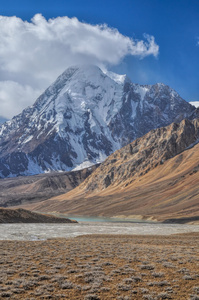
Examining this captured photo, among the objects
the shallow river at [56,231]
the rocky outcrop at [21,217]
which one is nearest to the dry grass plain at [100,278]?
the shallow river at [56,231]

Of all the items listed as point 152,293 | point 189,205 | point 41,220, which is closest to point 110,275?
point 152,293

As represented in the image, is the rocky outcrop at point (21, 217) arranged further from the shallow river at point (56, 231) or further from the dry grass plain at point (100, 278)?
the dry grass plain at point (100, 278)

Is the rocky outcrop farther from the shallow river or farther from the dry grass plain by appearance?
the dry grass plain

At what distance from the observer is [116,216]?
168 meters

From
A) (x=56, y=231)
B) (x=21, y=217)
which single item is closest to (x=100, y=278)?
(x=56, y=231)

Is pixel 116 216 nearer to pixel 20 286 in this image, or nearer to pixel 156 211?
pixel 156 211

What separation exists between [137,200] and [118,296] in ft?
577

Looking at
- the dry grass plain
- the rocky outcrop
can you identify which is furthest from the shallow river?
the dry grass plain

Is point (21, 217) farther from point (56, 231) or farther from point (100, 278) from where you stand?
point (100, 278)

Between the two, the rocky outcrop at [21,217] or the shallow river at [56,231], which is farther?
the rocky outcrop at [21,217]

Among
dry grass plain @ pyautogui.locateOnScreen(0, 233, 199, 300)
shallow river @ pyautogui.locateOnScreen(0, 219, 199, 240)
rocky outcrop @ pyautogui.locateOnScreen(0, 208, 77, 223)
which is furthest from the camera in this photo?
rocky outcrop @ pyautogui.locateOnScreen(0, 208, 77, 223)

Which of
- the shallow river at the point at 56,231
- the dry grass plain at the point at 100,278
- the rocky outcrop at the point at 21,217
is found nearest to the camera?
the dry grass plain at the point at 100,278

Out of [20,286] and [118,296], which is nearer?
[118,296]

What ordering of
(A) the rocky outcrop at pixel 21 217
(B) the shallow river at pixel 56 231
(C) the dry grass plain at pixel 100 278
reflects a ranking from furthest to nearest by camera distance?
(A) the rocky outcrop at pixel 21 217, (B) the shallow river at pixel 56 231, (C) the dry grass plain at pixel 100 278
